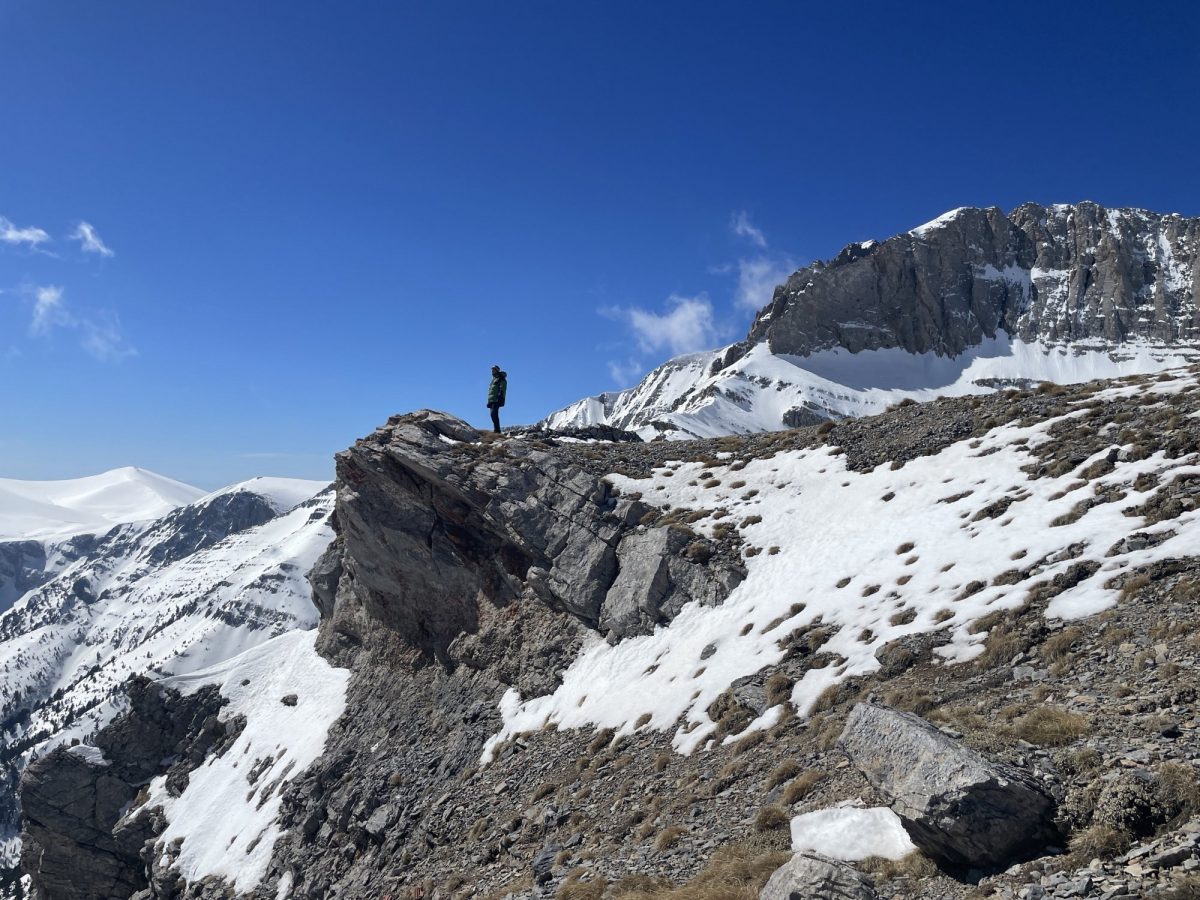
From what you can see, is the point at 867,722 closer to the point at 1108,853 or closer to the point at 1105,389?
the point at 1108,853

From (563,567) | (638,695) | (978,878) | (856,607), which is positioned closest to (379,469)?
(563,567)

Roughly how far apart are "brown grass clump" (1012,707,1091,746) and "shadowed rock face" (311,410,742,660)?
16.0 m

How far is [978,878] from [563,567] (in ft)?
85.2

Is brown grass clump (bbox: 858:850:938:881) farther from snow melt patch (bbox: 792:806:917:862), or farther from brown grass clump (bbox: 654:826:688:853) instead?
brown grass clump (bbox: 654:826:688:853)

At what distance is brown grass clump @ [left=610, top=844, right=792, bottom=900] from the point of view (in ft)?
34.0

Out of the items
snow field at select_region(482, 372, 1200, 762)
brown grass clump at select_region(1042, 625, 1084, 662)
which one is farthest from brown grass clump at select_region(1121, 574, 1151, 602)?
brown grass clump at select_region(1042, 625, 1084, 662)

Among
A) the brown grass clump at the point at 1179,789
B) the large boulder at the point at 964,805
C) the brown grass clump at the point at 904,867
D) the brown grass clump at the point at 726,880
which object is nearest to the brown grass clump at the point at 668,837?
the brown grass clump at the point at 726,880

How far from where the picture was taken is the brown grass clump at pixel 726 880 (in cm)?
1037

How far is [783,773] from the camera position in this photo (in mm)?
13953

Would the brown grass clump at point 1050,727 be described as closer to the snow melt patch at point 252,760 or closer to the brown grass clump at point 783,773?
the brown grass clump at point 783,773

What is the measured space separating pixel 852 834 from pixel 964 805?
105 inches

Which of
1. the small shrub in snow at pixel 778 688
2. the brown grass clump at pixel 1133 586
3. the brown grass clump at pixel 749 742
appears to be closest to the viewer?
the brown grass clump at pixel 1133 586

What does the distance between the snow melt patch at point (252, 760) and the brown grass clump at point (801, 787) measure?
114ft

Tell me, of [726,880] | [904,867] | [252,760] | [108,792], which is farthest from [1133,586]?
[108,792]
